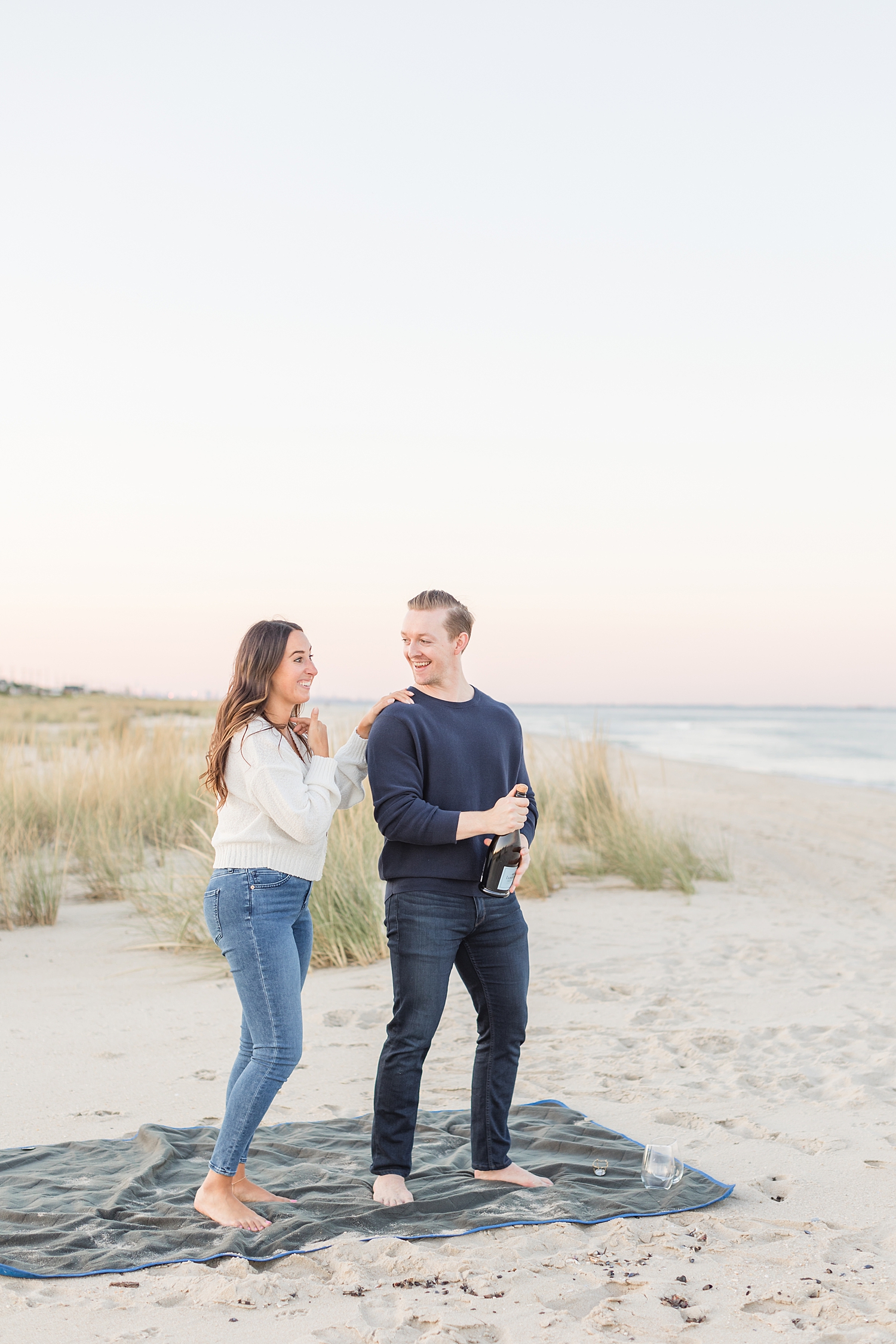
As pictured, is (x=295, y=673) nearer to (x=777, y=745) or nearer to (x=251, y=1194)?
(x=251, y=1194)

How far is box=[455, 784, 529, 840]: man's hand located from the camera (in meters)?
3.36

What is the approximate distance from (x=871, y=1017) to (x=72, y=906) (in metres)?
6.05

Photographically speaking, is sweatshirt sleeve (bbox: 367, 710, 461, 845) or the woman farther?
sweatshirt sleeve (bbox: 367, 710, 461, 845)

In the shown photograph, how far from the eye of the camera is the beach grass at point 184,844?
7195 millimetres

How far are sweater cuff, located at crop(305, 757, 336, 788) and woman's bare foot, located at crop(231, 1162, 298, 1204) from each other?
127 cm

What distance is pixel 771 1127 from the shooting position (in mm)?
4266

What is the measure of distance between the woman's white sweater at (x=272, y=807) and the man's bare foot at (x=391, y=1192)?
1.04 metres

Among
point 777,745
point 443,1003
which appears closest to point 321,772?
point 443,1003

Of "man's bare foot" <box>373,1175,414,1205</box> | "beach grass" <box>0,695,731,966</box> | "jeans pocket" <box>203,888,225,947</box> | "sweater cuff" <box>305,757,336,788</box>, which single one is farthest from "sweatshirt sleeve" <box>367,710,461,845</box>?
"beach grass" <box>0,695,731,966</box>

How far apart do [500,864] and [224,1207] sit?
1.34 m

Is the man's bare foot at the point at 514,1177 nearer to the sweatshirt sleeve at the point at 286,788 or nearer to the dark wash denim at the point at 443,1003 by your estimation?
the dark wash denim at the point at 443,1003

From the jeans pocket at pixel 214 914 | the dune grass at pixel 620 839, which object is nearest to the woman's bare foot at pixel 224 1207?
the jeans pocket at pixel 214 914

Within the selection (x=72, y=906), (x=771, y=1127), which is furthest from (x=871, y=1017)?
(x=72, y=906)

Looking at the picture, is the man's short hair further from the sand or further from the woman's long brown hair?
the sand
